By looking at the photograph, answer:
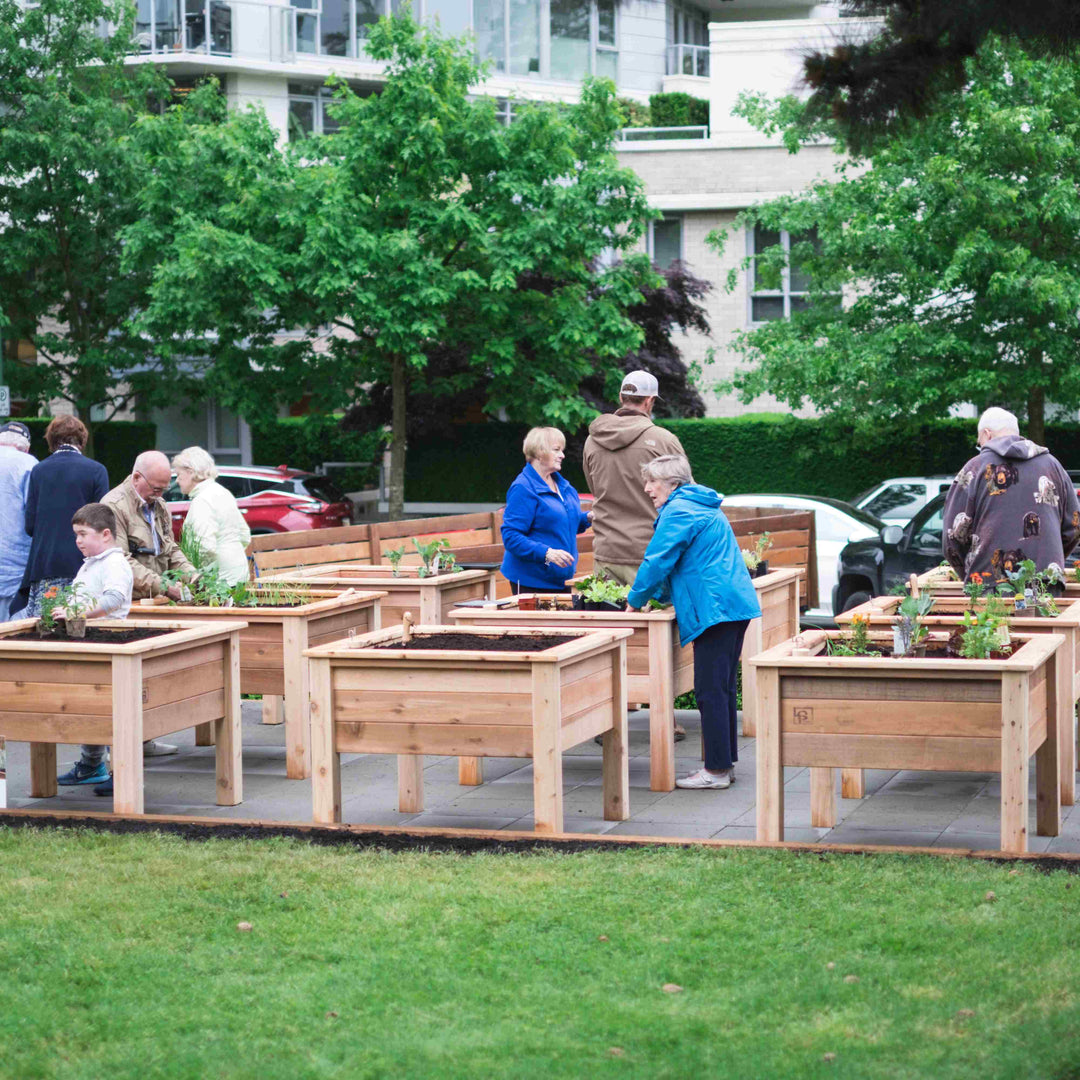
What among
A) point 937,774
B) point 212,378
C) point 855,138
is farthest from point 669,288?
point 855,138

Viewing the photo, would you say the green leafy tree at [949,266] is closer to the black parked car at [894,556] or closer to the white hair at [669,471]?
the black parked car at [894,556]

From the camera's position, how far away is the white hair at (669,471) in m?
8.66

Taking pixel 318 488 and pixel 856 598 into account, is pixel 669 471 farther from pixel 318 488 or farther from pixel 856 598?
pixel 318 488

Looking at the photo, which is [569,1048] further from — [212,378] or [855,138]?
[212,378]

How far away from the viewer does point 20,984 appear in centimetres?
561

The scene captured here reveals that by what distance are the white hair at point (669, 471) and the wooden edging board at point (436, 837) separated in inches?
75.9

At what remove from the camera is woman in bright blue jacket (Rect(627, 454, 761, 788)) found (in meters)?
8.56

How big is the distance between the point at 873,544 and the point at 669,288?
17404 millimetres

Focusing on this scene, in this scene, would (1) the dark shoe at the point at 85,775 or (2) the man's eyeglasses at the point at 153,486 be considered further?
(2) the man's eyeglasses at the point at 153,486

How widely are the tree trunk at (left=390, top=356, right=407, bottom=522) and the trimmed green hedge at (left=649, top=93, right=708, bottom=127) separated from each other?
16072 mm

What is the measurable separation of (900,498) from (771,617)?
9.46 metres

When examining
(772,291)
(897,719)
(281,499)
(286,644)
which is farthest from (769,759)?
(772,291)

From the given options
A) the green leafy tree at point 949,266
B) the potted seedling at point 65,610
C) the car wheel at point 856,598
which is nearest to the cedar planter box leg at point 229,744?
the potted seedling at point 65,610

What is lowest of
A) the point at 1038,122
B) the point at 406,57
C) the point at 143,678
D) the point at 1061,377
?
the point at 143,678
